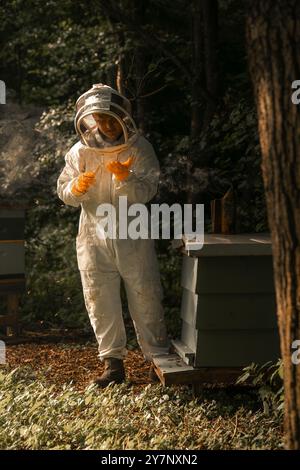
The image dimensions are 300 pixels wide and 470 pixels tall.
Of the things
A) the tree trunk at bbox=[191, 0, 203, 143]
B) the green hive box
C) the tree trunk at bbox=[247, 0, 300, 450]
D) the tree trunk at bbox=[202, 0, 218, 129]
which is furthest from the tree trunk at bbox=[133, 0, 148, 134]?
the tree trunk at bbox=[247, 0, 300, 450]

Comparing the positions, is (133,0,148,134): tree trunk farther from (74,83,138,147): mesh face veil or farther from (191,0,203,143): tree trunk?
(74,83,138,147): mesh face veil

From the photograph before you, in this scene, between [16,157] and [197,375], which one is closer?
[197,375]

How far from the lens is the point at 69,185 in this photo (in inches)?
229

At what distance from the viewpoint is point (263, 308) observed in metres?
5.33

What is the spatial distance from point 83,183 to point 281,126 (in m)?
2.49

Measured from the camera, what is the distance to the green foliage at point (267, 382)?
5000 millimetres

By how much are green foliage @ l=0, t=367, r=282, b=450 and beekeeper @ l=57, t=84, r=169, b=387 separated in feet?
1.33

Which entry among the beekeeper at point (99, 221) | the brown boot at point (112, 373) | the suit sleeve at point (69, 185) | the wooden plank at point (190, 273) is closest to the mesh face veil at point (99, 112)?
the beekeeper at point (99, 221)

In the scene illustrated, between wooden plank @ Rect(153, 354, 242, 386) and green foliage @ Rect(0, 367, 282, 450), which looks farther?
wooden plank @ Rect(153, 354, 242, 386)

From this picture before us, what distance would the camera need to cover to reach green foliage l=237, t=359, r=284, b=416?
5.00m

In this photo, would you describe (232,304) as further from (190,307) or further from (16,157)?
(16,157)

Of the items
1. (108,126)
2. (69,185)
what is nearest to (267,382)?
(69,185)

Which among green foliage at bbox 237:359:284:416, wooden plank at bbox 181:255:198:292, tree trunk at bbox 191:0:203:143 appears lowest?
green foliage at bbox 237:359:284:416

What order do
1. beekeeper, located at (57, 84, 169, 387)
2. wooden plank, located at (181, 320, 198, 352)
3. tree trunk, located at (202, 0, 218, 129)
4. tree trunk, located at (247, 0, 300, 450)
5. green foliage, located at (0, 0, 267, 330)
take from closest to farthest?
tree trunk, located at (247, 0, 300, 450), wooden plank, located at (181, 320, 198, 352), beekeeper, located at (57, 84, 169, 387), green foliage, located at (0, 0, 267, 330), tree trunk, located at (202, 0, 218, 129)
